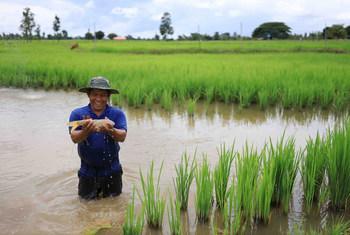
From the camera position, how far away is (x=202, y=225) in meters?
2.78

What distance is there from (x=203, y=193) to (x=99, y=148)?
0.90m

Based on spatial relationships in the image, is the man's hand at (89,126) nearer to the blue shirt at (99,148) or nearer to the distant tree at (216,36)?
the blue shirt at (99,148)

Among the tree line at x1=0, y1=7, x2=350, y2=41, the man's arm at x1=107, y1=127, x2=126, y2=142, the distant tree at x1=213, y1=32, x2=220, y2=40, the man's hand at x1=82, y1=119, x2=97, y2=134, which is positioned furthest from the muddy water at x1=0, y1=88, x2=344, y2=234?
the distant tree at x1=213, y1=32, x2=220, y2=40

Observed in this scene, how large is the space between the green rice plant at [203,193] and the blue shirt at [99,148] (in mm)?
745

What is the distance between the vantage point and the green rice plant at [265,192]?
8.49 ft

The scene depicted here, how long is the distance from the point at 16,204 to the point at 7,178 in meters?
0.67

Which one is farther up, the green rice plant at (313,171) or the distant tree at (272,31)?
the distant tree at (272,31)

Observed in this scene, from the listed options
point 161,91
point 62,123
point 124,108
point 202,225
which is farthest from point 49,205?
point 161,91

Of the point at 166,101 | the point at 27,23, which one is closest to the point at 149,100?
the point at 166,101

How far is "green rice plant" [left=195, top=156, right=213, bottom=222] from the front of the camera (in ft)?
8.82

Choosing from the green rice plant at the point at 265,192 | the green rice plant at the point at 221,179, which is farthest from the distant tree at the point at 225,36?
the green rice plant at the point at 265,192

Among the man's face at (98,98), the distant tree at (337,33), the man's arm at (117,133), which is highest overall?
the distant tree at (337,33)

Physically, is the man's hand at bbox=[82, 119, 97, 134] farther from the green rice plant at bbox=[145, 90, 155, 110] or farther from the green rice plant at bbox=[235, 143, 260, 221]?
the green rice plant at bbox=[145, 90, 155, 110]

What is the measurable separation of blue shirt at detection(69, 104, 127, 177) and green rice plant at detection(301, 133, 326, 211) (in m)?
1.44
